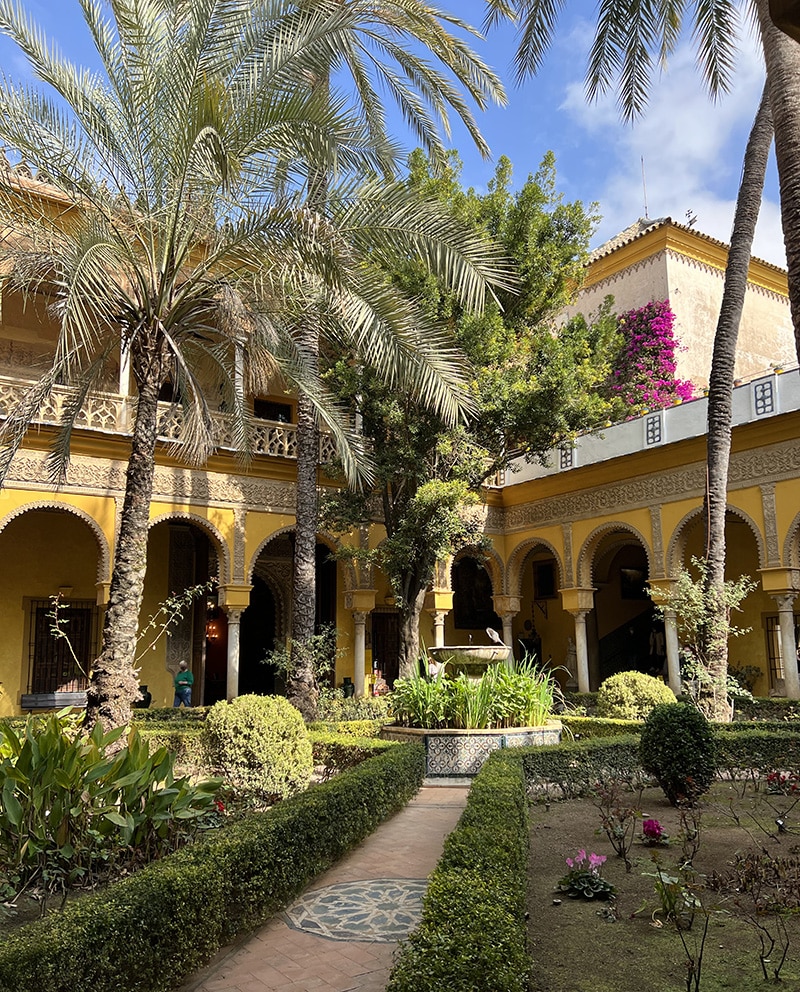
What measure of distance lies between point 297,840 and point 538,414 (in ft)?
31.8

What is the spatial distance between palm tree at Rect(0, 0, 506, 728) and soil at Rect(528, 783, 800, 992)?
440 centimetres

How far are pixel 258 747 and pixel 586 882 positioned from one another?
139 inches

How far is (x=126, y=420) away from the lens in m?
13.7

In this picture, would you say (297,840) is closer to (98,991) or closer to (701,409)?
(98,991)

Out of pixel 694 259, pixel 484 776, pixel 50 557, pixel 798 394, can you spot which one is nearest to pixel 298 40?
pixel 484 776

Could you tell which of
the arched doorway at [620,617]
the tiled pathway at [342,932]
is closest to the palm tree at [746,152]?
the tiled pathway at [342,932]

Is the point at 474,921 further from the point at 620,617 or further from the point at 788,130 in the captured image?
the point at 620,617

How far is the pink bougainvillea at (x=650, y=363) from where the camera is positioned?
19438 millimetres

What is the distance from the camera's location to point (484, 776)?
618 centimetres

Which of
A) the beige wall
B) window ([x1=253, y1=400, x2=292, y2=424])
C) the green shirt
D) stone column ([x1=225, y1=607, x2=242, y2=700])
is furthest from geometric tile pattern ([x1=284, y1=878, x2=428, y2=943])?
the beige wall

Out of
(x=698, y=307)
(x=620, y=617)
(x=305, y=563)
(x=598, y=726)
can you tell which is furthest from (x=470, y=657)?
(x=698, y=307)

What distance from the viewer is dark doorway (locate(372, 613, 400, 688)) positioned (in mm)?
19047

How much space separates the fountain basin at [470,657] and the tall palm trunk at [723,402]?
275 cm

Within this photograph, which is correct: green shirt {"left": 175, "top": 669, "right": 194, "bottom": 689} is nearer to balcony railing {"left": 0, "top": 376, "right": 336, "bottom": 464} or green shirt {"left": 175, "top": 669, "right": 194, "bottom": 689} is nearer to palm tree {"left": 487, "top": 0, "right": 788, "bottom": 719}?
balcony railing {"left": 0, "top": 376, "right": 336, "bottom": 464}
